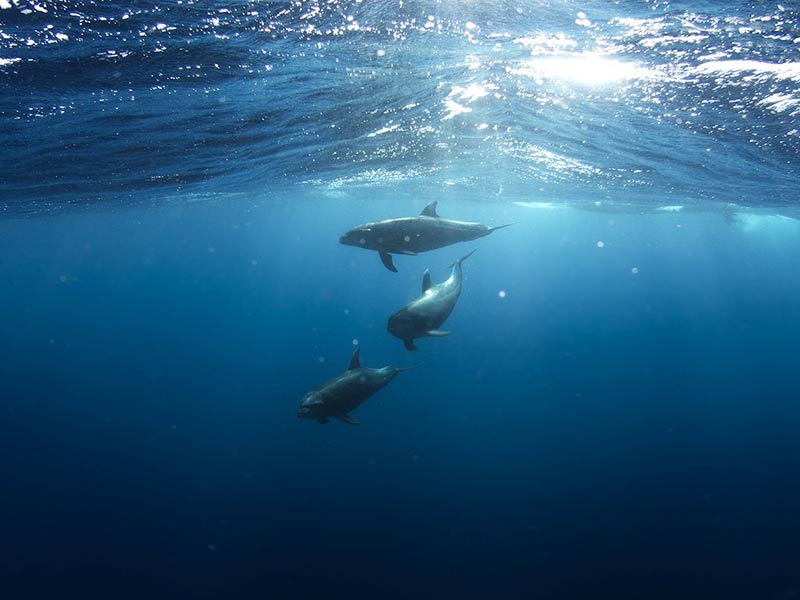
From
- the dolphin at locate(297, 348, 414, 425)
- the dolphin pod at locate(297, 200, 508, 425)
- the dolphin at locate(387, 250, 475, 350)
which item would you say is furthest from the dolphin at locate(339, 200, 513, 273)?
the dolphin at locate(297, 348, 414, 425)

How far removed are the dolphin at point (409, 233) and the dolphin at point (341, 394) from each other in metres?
1.98

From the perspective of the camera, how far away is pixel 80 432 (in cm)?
2808

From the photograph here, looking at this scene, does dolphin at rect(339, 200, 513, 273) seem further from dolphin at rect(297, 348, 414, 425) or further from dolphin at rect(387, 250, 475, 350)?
dolphin at rect(297, 348, 414, 425)

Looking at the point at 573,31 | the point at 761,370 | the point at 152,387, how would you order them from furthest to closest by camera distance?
1. the point at 761,370
2. the point at 152,387
3. the point at 573,31

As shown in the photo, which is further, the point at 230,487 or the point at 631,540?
the point at 230,487

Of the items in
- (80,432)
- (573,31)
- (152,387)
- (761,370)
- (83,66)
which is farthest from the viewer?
(761,370)

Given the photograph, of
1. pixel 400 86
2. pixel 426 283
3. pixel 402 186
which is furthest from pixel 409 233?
pixel 402 186

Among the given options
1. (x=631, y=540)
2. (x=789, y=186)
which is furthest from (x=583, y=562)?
(x=789, y=186)

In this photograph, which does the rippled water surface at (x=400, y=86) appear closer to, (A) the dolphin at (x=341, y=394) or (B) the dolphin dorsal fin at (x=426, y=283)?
(B) the dolphin dorsal fin at (x=426, y=283)

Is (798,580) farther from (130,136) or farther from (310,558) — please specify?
(130,136)

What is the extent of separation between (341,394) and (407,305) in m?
1.94

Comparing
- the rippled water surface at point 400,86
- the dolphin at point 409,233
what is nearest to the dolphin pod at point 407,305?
the dolphin at point 409,233

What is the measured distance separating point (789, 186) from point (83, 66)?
28121 mm

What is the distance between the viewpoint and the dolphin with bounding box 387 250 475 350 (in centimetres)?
686
